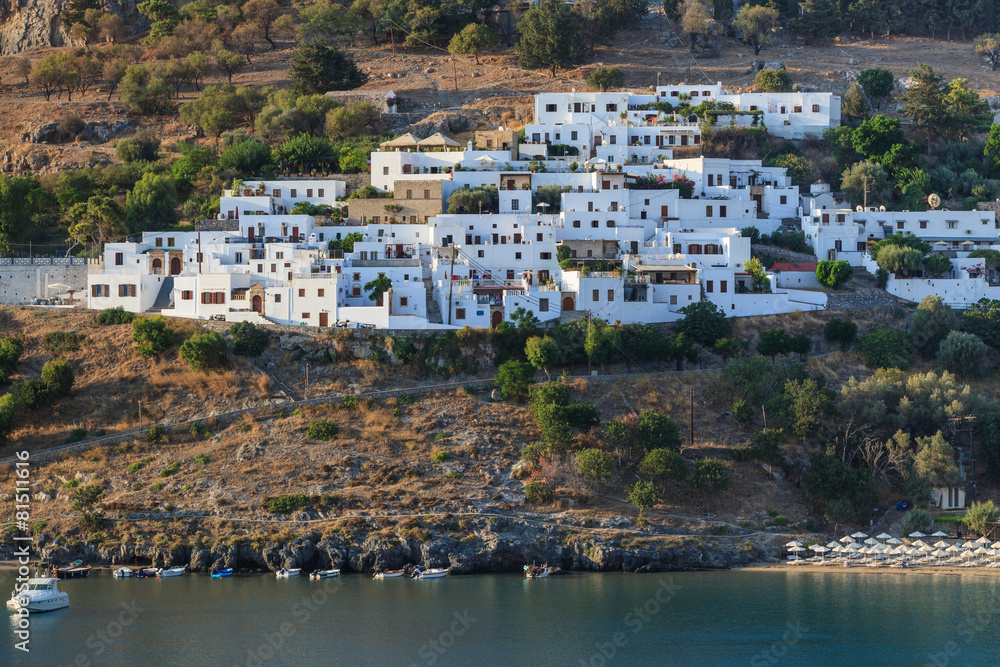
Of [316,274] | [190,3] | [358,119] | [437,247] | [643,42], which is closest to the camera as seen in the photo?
[316,274]

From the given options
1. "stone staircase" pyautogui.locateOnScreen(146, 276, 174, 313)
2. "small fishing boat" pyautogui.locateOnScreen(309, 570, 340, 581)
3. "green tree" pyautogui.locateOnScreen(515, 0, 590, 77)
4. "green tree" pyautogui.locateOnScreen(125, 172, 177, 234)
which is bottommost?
"small fishing boat" pyautogui.locateOnScreen(309, 570, 340, 581)

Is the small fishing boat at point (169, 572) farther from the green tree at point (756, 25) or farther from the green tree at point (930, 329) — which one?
the green tree at point (756, 25)

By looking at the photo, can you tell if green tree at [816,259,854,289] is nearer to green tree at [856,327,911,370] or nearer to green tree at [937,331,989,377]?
green tree at [856,327,911,370]

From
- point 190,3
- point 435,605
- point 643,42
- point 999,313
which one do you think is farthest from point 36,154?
point 999,313

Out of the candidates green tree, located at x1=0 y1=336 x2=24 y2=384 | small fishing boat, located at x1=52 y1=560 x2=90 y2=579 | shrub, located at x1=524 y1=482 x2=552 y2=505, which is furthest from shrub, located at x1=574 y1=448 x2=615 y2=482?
green tree, located at x1=0 y1=336 x2=24 y2=384

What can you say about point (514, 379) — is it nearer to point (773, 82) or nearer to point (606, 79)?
point (606, 79)

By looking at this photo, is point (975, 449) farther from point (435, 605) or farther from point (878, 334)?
point (435, 605)

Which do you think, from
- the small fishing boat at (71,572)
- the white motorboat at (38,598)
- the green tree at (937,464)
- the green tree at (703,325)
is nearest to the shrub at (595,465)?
the green tree at (703,325)
